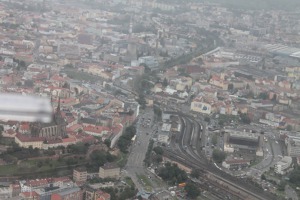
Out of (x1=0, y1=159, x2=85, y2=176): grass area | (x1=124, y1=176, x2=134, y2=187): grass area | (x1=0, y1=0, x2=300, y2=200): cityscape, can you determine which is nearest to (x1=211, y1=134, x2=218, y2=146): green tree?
(x1=0, y1=0, x2=300, y2=200): cityscape

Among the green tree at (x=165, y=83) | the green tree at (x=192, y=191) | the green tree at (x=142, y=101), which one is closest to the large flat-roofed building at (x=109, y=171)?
the green tree at (x=192, y=191)

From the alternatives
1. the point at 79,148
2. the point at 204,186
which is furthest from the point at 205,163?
the point at 79,148

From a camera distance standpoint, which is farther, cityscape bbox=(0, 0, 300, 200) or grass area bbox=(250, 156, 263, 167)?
grass area bbox=(250, 156, 263, 167)

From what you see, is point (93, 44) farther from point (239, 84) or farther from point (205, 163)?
point (205, 163)

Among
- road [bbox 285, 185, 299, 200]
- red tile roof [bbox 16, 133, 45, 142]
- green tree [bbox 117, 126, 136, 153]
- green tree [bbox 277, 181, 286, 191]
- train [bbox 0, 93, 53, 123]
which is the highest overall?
train [bbox 0, 93, 53, 123]

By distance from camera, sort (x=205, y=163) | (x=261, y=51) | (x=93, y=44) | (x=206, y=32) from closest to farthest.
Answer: (x=205, y=163), (x=93, y=44), (x=261, y=51), (x=206, y=32)

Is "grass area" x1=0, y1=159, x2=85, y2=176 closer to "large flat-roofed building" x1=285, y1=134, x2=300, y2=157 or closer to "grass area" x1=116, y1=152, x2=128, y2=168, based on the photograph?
"grass area" x1=116, y1=152, x2=128, y2=168

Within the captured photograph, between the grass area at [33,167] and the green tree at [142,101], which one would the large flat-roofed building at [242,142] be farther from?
the grass area at [33,167]
